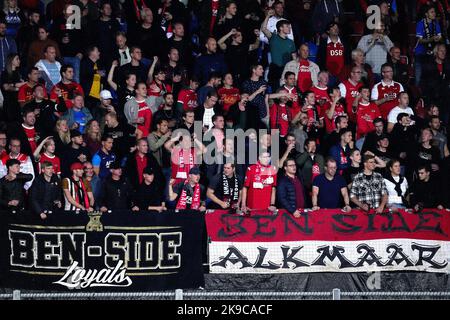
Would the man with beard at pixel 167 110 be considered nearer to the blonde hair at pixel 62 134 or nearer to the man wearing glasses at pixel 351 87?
the blonde hair at pixel 62 134

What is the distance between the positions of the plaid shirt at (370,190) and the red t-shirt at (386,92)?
132 inches

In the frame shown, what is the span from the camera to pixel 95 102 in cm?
2053

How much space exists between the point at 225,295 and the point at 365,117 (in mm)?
6024

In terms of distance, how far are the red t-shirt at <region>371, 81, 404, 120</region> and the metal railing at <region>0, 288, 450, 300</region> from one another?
17.3 feet

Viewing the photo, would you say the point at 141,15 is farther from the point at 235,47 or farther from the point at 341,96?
the point at 341,96

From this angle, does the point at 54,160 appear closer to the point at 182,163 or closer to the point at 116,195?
the point at 116,195

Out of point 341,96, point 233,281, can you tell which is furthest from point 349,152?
point 233,281

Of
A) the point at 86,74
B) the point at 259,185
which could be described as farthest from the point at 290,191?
the point at 86,74

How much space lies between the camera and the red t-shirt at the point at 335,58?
22281mm

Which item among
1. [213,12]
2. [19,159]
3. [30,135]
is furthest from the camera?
[213,12]

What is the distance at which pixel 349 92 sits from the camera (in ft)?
70.3

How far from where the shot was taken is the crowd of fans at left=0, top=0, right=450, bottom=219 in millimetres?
18094
